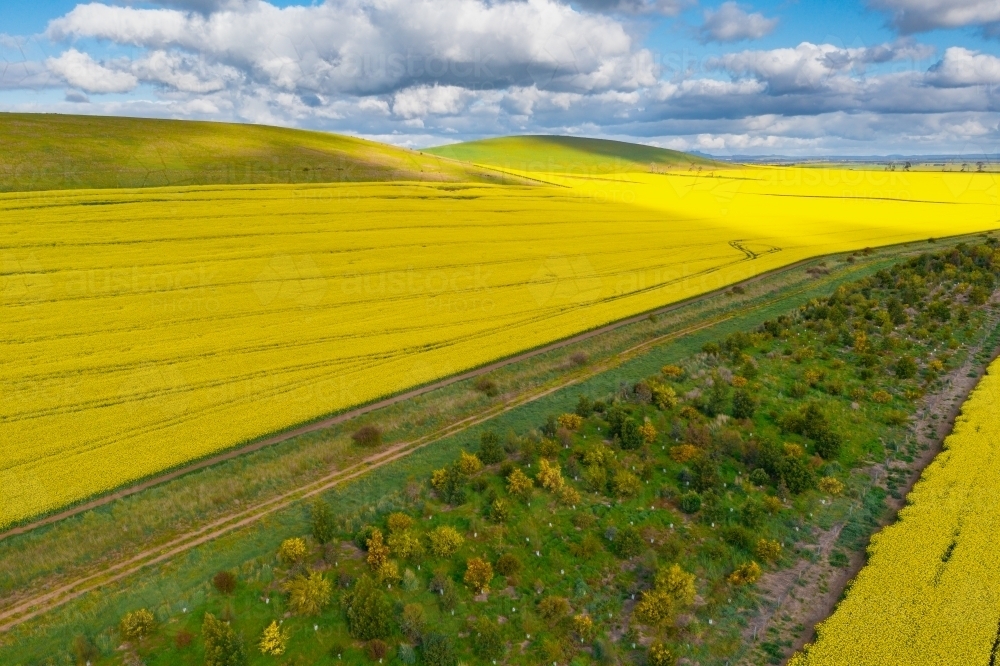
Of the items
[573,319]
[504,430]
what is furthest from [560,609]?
[573,319]

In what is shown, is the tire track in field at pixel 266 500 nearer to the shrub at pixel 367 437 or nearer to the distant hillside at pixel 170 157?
the shrub at pixel 367 437

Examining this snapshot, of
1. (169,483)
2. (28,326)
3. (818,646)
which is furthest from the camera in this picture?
(28,326)

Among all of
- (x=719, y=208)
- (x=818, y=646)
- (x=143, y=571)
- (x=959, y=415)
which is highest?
(x=719, y=208)

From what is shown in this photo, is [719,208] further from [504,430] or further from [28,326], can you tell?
[28,326]

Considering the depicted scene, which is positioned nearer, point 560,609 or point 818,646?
point 818,646

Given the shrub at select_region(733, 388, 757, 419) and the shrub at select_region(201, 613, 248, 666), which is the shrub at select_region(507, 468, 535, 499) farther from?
the shrub at select_region(733, 388, 757, 419)

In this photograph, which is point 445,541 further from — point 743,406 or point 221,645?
point 743,406

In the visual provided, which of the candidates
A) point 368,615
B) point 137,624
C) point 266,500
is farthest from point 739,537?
point 137,624
